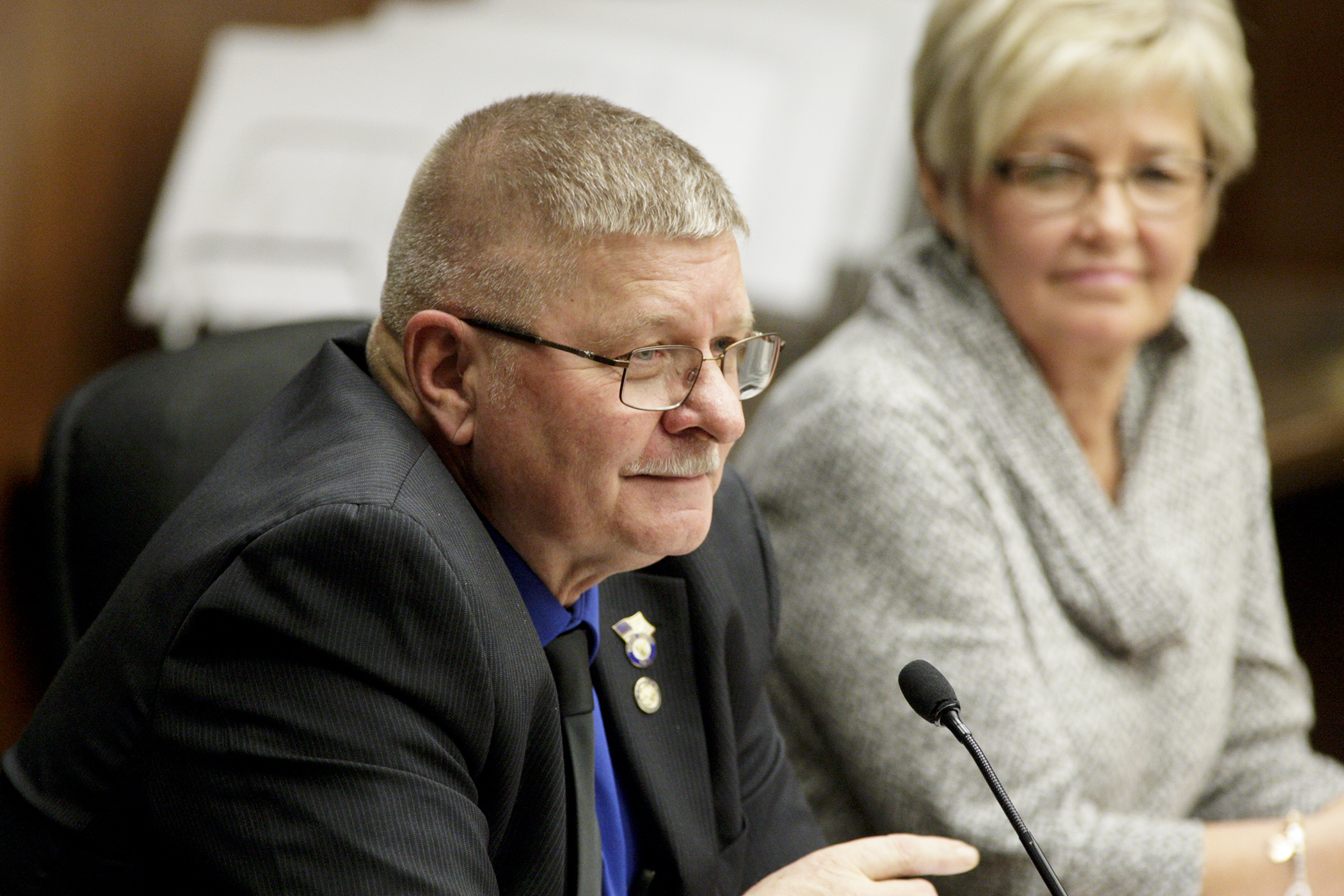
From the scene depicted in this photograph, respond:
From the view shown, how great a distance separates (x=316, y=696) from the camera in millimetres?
713

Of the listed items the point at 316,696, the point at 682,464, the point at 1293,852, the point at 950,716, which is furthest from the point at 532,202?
the point at 1293,852

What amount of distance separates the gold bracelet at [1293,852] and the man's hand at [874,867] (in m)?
0.43

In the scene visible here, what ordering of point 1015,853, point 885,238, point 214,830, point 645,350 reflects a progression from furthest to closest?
point 885,238, point 1015,853, point 645,350, point 214,830

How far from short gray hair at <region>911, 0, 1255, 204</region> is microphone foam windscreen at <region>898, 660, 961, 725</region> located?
0.67m

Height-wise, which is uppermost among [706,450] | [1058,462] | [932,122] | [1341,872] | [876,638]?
[932,122]

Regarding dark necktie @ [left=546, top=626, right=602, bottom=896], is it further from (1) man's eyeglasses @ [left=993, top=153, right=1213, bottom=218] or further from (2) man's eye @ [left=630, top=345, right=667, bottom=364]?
(1) man's eyeglasses @ [left=993, top=153, right=1213, bottom=218]

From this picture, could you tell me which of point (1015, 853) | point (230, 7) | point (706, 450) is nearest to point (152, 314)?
point (230, 7)

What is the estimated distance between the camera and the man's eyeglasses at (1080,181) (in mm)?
1372

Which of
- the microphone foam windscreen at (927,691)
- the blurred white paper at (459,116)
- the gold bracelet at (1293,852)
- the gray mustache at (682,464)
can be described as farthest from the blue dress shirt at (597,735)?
the blurred white paper at (459,116)

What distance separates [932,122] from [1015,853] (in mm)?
756

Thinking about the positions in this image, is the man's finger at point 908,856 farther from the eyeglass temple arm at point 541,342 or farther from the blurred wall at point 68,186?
the blurred wall at point 68,186

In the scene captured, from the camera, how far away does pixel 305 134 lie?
182 centimetres

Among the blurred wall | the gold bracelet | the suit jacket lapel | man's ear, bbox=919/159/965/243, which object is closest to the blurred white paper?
the blurred wall

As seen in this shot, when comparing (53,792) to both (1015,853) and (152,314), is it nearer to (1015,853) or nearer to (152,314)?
(1015,853)
